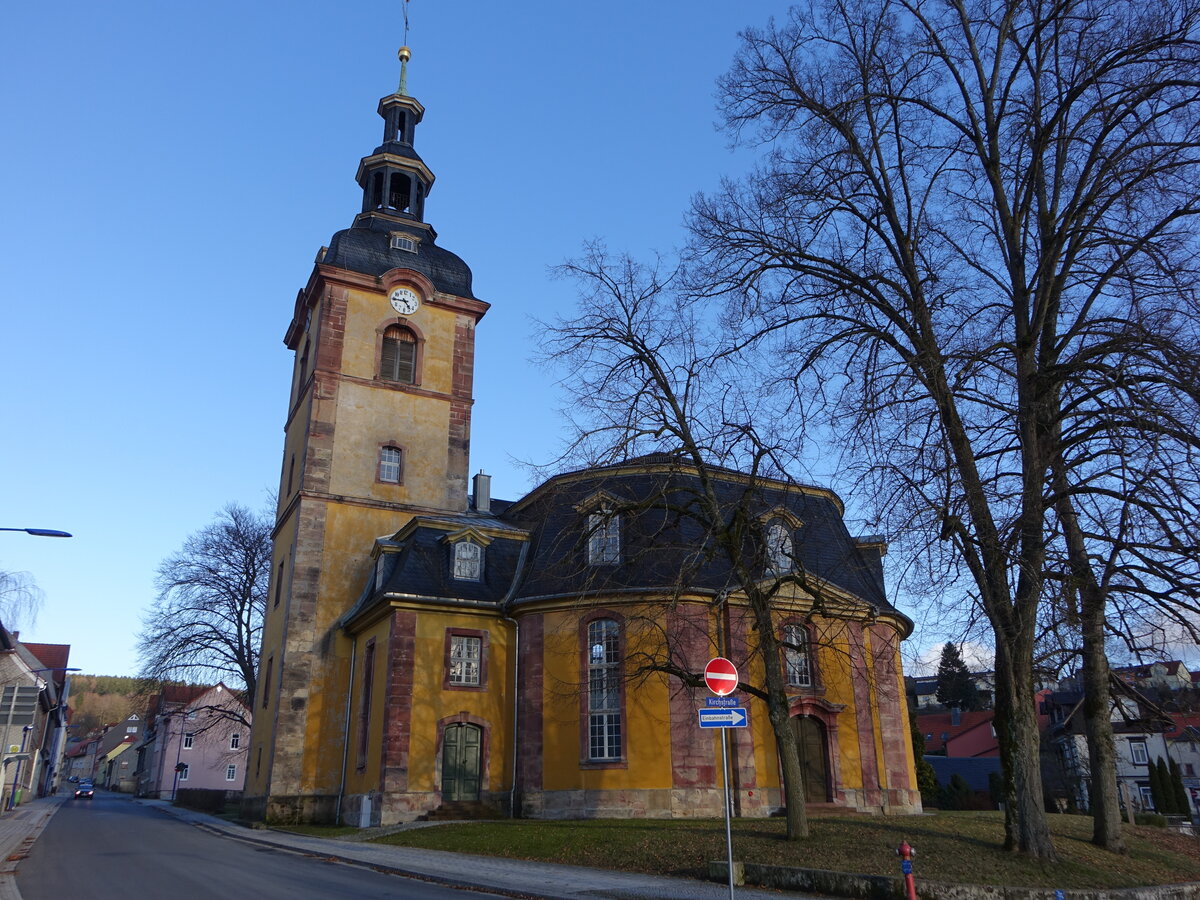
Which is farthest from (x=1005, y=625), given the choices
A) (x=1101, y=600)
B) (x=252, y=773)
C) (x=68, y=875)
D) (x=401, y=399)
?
(x=252, y=773)

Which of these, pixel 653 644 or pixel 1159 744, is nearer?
pixel 653 644

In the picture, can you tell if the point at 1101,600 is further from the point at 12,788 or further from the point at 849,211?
the point at 12,788

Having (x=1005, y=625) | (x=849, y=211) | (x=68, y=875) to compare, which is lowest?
(x=68, y=875)

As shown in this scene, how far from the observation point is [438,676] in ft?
85.8

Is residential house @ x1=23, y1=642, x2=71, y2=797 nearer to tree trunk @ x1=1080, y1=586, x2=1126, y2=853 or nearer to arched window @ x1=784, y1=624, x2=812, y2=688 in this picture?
arched window @ x1=784, y1=624, x2=812, y2=688

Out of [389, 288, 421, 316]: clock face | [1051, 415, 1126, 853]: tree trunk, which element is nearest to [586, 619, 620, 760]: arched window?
[1051, 415, 1126, 853]: tree trunk

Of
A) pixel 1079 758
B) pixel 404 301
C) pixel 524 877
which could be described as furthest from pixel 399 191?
pixel 1079 758

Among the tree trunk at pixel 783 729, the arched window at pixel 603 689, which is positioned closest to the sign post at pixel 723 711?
the tree trunk at pixel 783 729

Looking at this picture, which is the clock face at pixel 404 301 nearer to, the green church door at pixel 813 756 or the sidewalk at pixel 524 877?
the sidewalk at pixel 524 877

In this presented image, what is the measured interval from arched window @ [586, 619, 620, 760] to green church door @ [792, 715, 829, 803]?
517 centimetres

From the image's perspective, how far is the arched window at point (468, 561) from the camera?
92.0 feet

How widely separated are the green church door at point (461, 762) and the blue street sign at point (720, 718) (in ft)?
54.4

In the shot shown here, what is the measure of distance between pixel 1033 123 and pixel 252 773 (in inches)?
1204

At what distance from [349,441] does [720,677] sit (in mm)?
23176
